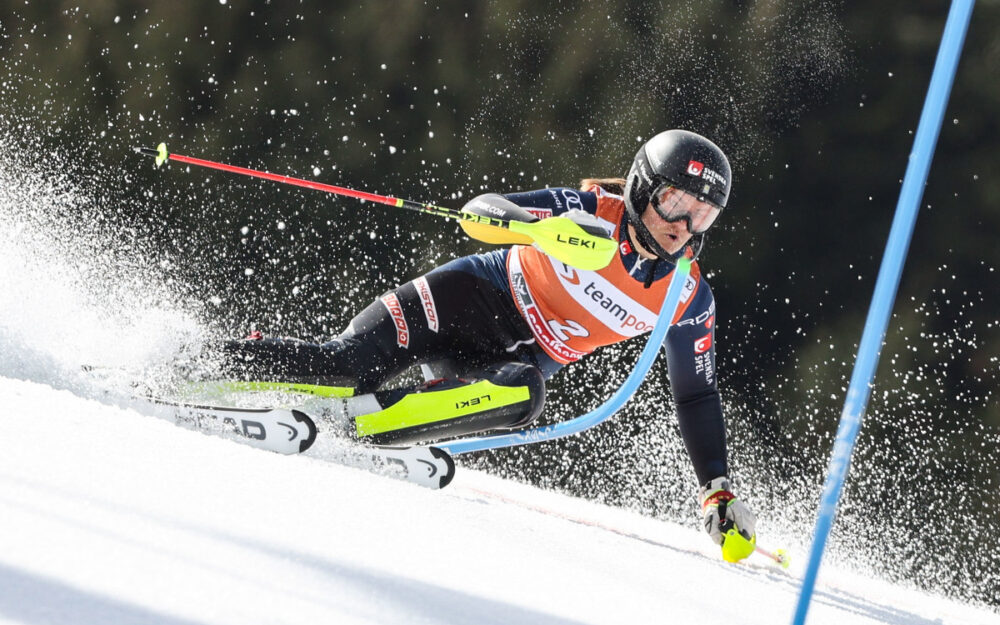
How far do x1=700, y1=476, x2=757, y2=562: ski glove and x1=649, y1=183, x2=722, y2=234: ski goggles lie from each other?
735 mm

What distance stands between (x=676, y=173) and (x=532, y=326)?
0.64m

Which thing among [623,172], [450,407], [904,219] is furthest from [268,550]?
[623,172]

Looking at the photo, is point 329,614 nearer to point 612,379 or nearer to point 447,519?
point 447,519

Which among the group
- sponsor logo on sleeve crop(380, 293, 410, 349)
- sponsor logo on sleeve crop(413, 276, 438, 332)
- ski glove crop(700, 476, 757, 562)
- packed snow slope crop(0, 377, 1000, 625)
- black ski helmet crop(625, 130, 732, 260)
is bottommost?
packed snow slope crop(0, 377, 1000, 625)

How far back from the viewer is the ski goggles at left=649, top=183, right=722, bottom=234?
2.62 metres

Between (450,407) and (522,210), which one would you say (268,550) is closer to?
(450,407)

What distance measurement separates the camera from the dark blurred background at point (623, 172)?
4.86m

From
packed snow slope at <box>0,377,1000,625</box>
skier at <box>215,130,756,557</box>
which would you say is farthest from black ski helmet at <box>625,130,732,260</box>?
packed snow slope at <box>0,377,1000,625</box>

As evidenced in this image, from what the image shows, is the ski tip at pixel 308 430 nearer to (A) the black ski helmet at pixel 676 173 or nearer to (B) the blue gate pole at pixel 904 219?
(A) the black ski helmet at pixel 676 173

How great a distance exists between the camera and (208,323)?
6.47 meters

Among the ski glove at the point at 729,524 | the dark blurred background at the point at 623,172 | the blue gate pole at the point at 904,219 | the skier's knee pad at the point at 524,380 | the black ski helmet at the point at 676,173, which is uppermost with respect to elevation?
the dark blurred background at the point at 623,172

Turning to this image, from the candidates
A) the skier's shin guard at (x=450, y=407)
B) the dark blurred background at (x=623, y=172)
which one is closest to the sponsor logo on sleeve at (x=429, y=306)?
the skier's shin guard at (x=450, y=407)

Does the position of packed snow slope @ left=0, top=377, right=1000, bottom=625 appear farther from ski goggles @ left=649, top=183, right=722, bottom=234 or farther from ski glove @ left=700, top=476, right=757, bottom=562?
ski goggles @ left=649, top=183, right=722, bottom=234

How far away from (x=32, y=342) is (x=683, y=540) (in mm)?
2079
